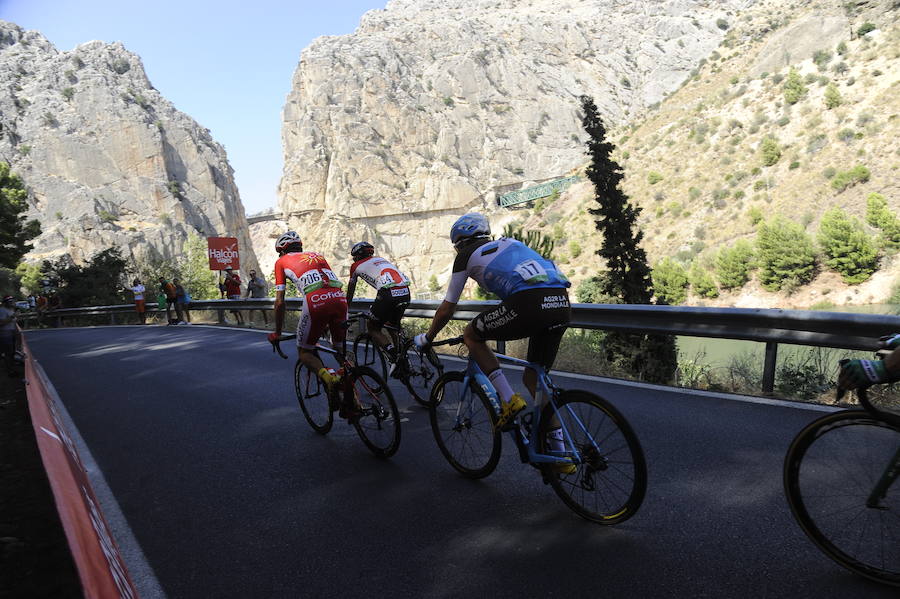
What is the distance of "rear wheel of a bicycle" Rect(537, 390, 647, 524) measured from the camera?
332 cm

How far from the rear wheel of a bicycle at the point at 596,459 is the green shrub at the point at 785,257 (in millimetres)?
39925

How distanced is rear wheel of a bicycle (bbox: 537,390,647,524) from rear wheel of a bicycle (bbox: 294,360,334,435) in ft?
8.53

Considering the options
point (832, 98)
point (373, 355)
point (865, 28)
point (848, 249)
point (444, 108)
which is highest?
point (444, 108)

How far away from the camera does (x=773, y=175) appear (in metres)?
53.9

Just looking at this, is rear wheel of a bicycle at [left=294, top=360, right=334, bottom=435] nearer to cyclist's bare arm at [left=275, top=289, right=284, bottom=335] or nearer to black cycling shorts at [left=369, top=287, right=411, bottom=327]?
cyclist's bare arm at [left=275, top=289, right=284, bottom=335]

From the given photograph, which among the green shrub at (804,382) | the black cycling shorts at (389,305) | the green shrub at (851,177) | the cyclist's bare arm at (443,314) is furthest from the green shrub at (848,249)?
the cyclist's bare arm at (443,314)

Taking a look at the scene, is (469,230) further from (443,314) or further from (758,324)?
(758,324)

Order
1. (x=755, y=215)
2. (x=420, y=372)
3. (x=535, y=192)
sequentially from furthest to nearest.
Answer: (x=535, y=192) < (x=755, y=215) < (x=420, y=372)

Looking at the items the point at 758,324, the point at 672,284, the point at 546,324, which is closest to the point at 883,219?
the point at 672,284

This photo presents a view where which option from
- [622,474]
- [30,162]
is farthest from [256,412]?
[30,162]

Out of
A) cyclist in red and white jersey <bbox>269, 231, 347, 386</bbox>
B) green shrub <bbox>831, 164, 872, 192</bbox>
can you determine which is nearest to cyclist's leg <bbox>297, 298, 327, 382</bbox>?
cyclist in red and white jersey <bbox>269, 231, 347, 386</bbox>

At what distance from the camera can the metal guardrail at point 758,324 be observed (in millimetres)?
5547

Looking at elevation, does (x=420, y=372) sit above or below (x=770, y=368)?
above

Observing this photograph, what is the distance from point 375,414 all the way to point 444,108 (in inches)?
4450
